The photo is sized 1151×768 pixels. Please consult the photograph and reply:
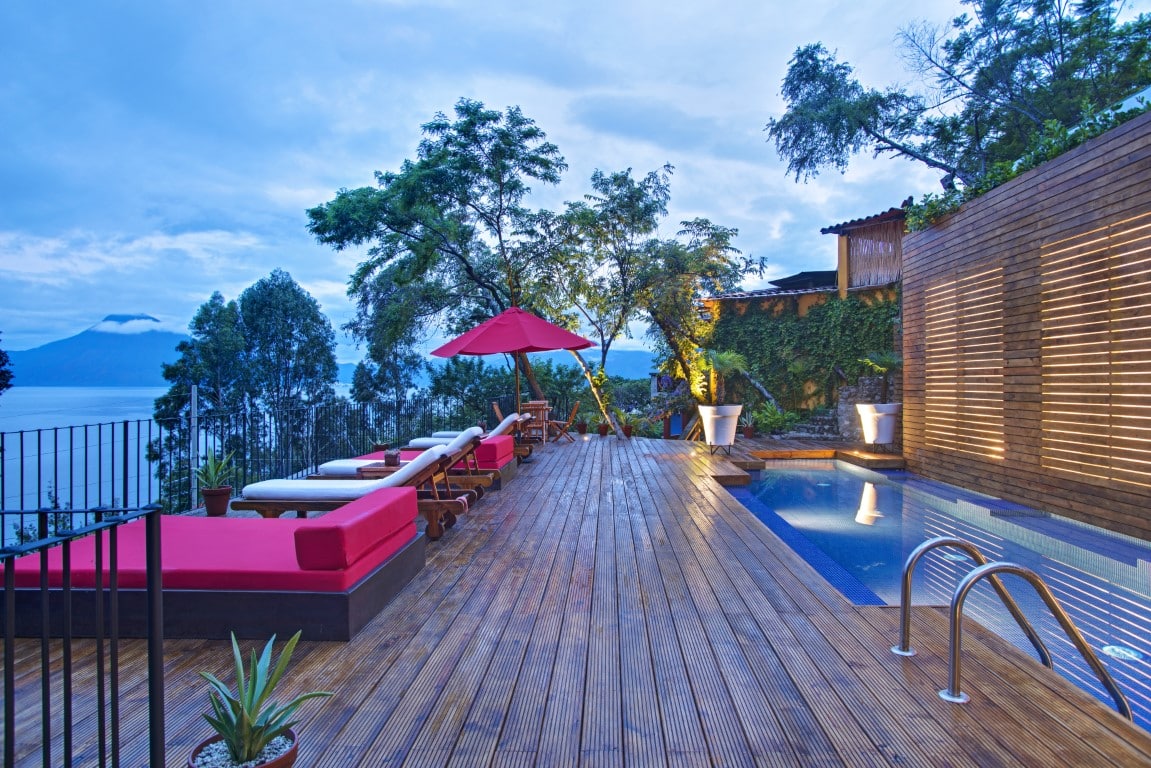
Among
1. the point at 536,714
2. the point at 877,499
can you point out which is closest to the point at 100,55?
the point at 536,714

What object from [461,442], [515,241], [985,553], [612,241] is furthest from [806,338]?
[461,442]

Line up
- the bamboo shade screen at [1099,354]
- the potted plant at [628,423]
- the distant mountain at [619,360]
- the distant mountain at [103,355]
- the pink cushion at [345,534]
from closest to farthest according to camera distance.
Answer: the pink cushion at [345,534], the bamboo shade screen at [1099,354], the potted plant at [628,423], the distant mountain at [619,360], the distant mountain at [103,355]

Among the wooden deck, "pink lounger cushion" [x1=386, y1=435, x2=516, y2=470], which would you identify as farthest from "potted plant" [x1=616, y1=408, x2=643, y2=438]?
the wooden deck

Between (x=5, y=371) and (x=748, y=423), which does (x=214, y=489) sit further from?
(x=748, y=423)

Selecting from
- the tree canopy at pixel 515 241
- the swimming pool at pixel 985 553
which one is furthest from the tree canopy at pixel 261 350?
the swimming pool at pixel 985 553

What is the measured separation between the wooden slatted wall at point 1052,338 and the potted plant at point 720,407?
2.72m

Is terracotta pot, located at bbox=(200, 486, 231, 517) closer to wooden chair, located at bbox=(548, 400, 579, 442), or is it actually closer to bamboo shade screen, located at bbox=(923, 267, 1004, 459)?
wooden chair, located at bbox=(548, 400, 579, 442)

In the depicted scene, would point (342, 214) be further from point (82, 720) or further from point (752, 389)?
point (82, 720)

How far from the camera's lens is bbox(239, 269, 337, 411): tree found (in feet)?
67.3

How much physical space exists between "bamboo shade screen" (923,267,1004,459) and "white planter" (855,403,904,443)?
110cm

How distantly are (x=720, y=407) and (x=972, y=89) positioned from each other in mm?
11138

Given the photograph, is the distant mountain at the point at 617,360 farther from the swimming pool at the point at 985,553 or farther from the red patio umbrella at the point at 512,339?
the swimming pool at the point at 985,553

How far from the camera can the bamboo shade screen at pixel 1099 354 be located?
4934 millimetres

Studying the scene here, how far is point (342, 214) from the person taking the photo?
40.3 ft
